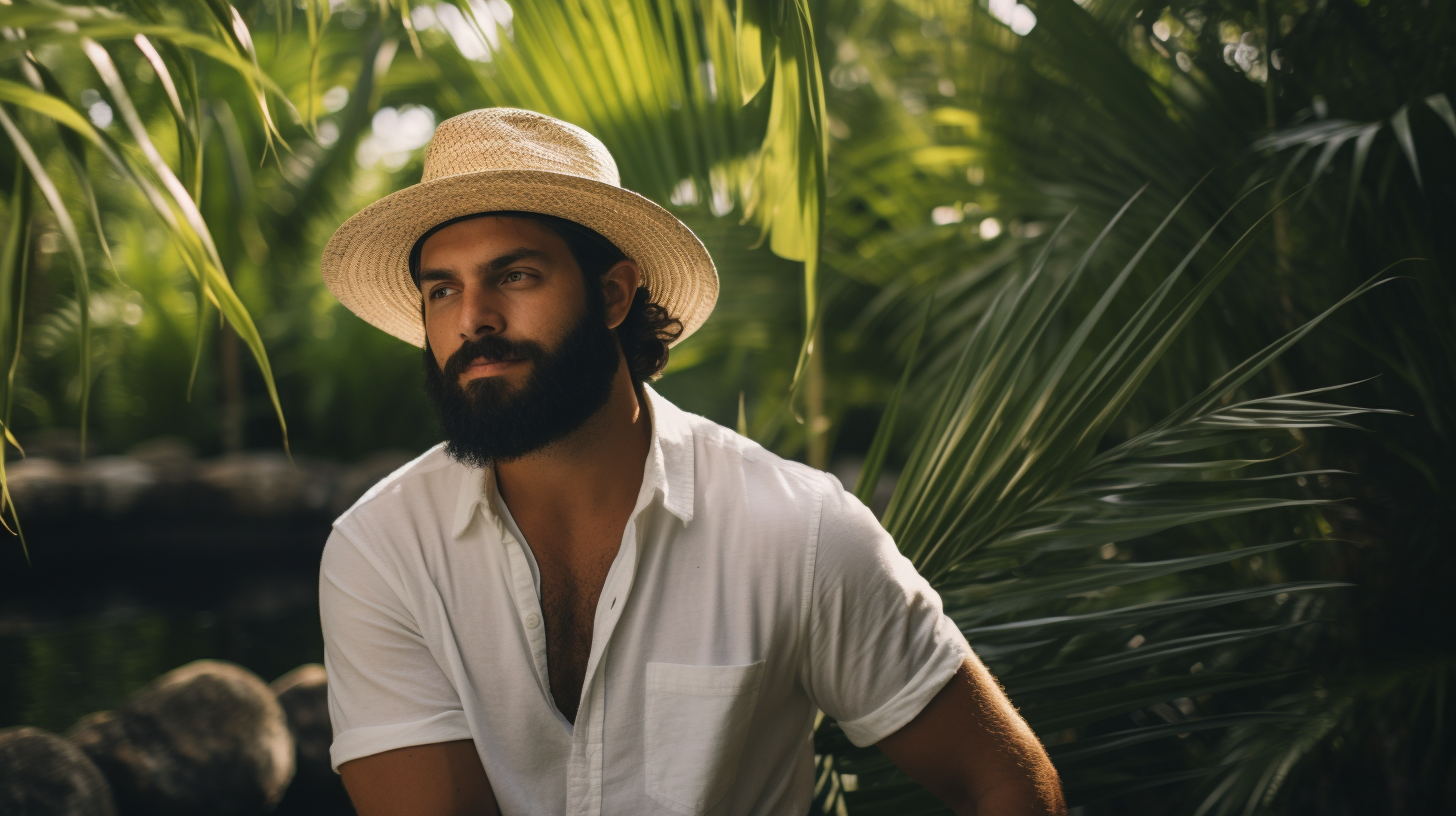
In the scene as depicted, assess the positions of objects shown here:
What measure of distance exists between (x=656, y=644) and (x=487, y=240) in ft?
2.10

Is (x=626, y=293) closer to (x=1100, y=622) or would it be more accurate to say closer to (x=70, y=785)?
(x=1100, y=622)

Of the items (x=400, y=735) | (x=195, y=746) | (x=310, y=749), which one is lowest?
(x=310, y=749)

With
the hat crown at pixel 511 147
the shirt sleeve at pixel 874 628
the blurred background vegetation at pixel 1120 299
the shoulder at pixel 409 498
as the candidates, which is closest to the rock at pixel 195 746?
the blurred background vegetation at pixel 1120 299

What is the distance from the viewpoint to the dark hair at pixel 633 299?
5.40 feet

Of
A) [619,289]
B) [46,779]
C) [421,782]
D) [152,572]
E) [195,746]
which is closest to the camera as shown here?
[421,782]

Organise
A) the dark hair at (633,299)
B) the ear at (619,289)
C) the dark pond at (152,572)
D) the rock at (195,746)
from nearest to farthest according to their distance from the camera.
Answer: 1. the dark hair at (633,299)
2. the ear at (619,289)
3. the rock at (195,746)
4. the dark pond at (152,572)

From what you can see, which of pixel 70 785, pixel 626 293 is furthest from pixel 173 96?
pixel 70 785

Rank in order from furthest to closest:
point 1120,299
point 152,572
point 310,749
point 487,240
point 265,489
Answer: point 265,489 → point 152,572 → point 310,749 → point 1120,299 → point 487,240

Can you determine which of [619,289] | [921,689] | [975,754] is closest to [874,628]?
[921,689]

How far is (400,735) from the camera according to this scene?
4.47 feet

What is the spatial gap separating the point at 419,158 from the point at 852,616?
3.00 metres

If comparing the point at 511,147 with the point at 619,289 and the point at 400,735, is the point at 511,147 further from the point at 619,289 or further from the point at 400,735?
the point at 400,735

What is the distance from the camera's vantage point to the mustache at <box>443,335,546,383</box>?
1.54 meters

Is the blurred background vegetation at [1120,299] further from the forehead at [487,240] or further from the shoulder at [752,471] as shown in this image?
the forehead at [487,240]
